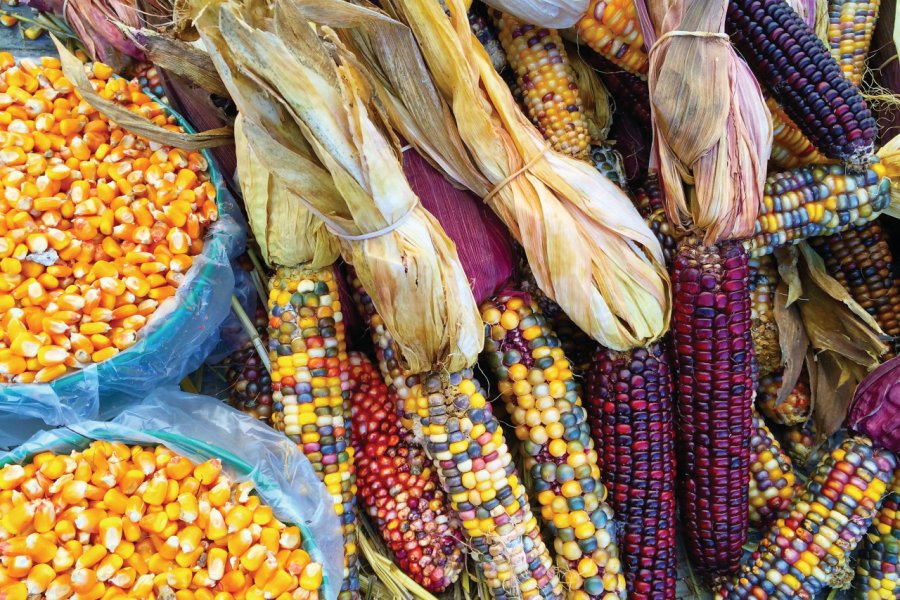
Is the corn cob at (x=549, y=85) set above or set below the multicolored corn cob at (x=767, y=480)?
above

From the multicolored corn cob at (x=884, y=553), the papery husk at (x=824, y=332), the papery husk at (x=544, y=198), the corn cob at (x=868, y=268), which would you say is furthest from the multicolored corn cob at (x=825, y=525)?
the papery husk at (x=544, y=198)

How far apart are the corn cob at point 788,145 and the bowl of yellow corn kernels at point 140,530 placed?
1.80 metres

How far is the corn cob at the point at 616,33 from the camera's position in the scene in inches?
65.2

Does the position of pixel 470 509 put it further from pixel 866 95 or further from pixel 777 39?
pixel 866 95

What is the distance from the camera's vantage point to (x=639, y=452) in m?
1.63

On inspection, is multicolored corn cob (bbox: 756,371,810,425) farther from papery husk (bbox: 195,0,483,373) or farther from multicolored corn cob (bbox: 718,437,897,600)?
papery husk (bbox: 195,0,483,373)

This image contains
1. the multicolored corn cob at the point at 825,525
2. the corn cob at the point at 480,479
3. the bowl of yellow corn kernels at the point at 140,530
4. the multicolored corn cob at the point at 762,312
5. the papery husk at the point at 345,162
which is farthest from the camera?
the multicolored corn cob at the point at 762,312

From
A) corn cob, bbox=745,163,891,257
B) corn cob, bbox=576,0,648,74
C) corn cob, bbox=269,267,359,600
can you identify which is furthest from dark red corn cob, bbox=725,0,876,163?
corn cob, bbox=269,267,359,600

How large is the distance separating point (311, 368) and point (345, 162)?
1.98 feet

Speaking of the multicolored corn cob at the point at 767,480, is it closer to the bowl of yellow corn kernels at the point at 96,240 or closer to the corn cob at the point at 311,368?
the corn cob at the point at 311,368

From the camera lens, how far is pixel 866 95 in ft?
6.37

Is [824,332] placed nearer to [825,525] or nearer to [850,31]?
[825,525]

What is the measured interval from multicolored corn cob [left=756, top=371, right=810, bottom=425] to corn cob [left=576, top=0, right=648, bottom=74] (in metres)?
1.12

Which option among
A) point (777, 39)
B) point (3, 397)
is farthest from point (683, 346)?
point (3, 397)
